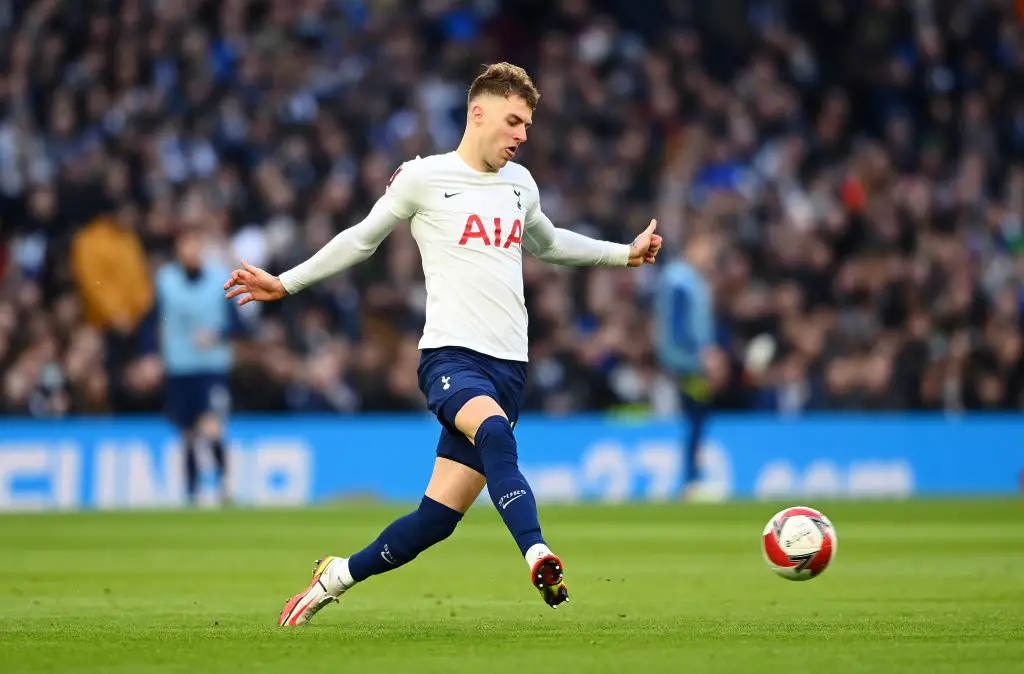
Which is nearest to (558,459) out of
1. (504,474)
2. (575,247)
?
(575,247)

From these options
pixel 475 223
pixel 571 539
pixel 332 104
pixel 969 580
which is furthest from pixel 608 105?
pixel 475 223

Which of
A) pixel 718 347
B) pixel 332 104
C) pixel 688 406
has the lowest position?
pixel 688 406

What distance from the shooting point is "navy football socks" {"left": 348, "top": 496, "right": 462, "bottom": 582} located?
739cm

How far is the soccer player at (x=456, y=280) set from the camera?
7.41 meters

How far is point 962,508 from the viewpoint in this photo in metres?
17.0

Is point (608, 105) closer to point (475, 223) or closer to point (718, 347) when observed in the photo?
point (718, 347)

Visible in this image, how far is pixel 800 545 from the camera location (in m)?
8.41

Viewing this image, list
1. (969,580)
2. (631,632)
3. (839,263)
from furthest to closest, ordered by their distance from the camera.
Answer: (839,263), (969,580), (631,632)

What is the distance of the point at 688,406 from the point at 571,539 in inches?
173

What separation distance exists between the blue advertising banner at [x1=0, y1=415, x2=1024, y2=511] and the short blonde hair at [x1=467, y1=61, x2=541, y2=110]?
11289 mm

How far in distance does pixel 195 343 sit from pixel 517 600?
29.0 feet

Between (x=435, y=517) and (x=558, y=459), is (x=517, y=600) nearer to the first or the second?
(x=435, y=517)

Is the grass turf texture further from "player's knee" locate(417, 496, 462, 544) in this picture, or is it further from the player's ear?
the player's ear

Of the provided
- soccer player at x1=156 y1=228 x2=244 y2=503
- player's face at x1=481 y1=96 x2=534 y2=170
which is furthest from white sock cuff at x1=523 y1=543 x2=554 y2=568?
soccer player at x1=156 y1=228 x2=244 y2=503
